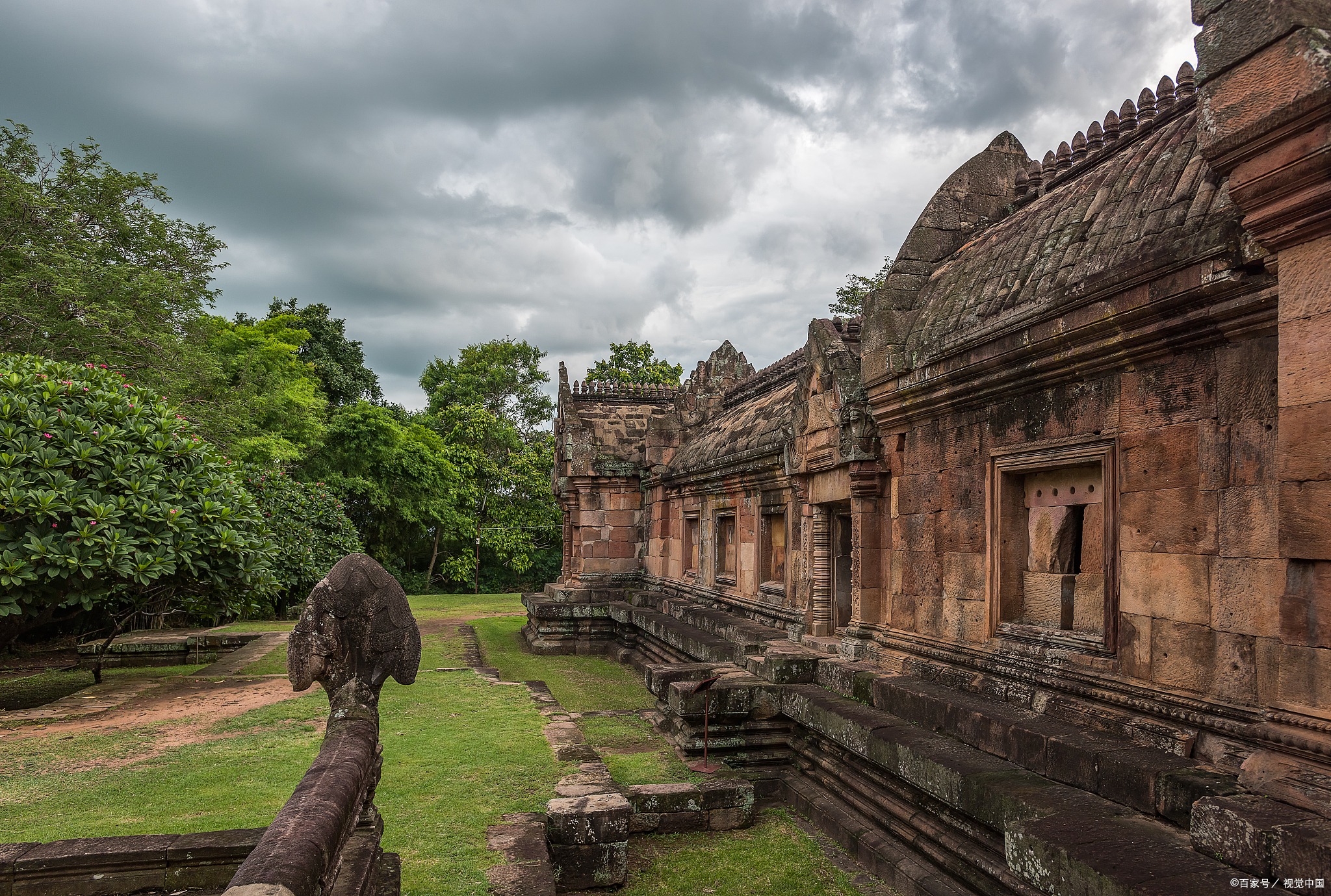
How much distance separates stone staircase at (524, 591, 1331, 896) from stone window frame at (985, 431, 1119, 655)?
373 millimetres

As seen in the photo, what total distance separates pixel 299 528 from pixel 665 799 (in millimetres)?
14356

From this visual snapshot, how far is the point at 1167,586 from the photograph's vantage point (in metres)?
4.02

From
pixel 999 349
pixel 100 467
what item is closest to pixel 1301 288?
pixel 999 349

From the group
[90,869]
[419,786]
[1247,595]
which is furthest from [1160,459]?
[90,869]

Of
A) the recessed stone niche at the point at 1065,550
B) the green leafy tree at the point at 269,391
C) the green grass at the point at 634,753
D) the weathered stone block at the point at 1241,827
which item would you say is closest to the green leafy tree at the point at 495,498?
the green leafy tree at the point at 269,391

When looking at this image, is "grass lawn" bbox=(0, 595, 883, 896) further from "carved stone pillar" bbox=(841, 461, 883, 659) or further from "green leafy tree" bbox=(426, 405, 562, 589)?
"green leafy tree" bbox=(426, 405, 562, 589)

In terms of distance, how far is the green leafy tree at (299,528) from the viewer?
1659cm

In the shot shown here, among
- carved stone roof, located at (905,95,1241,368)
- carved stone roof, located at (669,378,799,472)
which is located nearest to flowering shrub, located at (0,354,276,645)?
carved stone roof, located at (669,378,799,472)

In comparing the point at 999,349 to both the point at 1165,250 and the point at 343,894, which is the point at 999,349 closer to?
the point at 1165,250

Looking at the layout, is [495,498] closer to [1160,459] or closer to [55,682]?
[55,682]

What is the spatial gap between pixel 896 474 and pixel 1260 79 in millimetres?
3998

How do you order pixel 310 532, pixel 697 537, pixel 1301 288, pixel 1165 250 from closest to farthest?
pixel 1301 288 → pixel 1165 250 → pixel 697 537 → pixel 310 532

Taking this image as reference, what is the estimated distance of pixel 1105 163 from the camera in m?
5.60

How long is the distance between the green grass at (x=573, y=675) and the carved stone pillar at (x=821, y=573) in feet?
11.1
